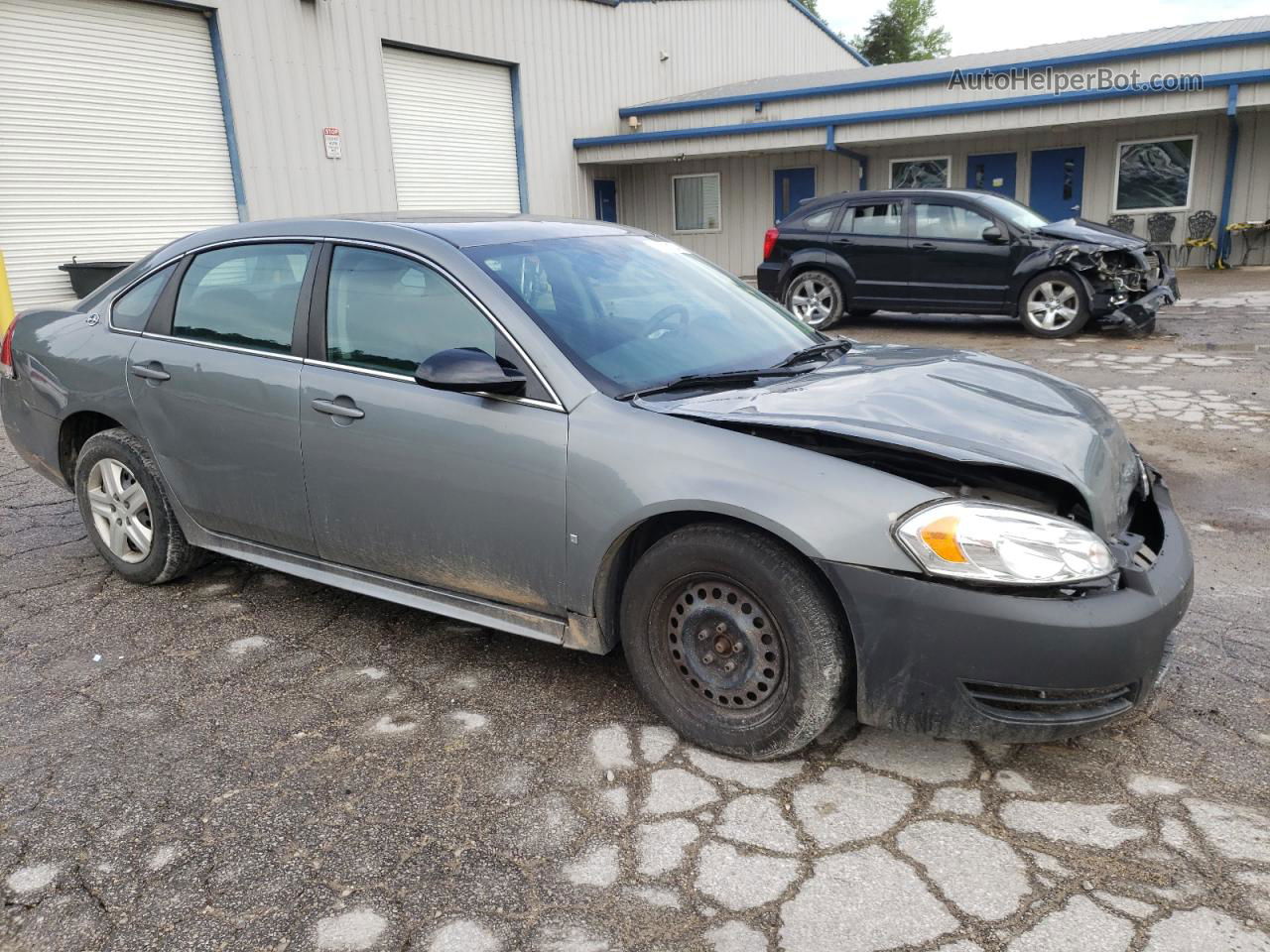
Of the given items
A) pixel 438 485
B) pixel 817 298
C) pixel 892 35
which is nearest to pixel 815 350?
pixel 438 485

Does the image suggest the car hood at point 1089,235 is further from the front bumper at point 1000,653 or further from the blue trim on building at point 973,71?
the front bumper at point 1000,653

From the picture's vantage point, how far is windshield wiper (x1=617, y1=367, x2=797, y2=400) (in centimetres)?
306

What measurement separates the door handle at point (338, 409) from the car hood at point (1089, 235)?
9.36m

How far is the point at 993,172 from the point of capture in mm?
19266

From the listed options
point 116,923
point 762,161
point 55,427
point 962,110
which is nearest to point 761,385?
point 116,923

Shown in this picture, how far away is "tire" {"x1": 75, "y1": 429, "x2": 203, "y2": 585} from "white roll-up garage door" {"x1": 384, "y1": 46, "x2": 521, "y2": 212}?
45.7 feet

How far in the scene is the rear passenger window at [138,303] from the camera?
161 inches

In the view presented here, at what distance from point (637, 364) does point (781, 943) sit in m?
1.77

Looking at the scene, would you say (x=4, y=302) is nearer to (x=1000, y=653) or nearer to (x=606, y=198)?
(x=1000, y=653)

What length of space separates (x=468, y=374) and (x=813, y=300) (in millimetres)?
9916

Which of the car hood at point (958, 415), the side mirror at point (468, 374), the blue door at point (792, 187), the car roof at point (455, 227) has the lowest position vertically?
the car hood at point (958, 415)

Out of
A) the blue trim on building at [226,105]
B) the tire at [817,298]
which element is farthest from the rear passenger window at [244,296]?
the blue trim on building at [226,105]

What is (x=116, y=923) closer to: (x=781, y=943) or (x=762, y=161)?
(x=781, y=943)

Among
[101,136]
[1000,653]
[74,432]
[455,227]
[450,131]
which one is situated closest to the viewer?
[1000,653]
